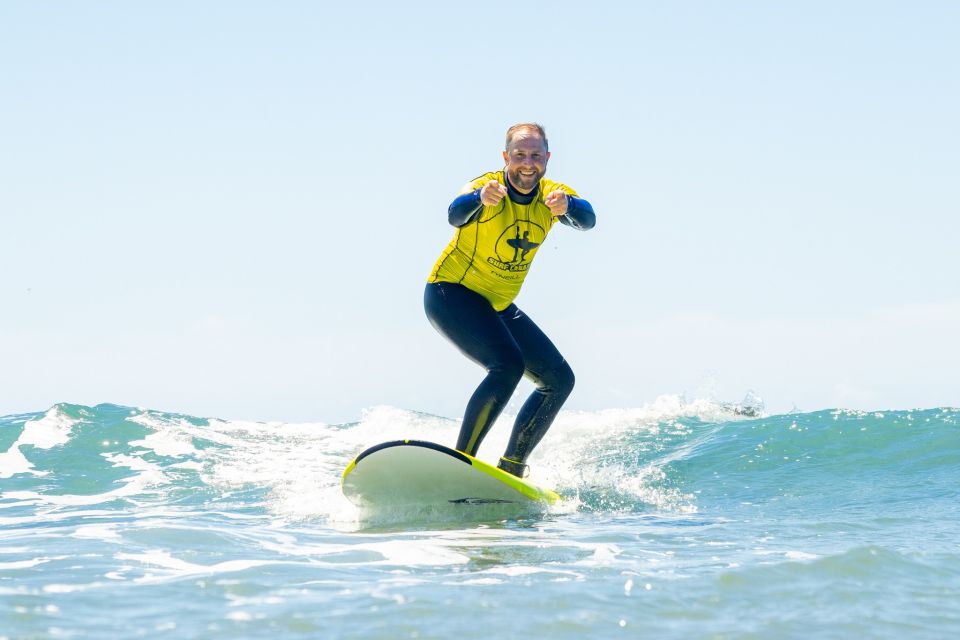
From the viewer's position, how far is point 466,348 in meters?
6.88

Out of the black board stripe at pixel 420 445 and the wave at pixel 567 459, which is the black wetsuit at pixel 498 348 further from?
the wave at pixel 567 459

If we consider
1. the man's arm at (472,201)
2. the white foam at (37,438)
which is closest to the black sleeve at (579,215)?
the man's arm at (472,201)

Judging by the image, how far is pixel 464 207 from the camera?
639 cm

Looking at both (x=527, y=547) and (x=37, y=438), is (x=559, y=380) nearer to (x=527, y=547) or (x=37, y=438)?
(x=527, y=547)

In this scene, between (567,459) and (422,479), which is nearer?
(422,479)

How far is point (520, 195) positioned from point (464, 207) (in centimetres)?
50

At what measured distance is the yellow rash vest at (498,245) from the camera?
6676mm

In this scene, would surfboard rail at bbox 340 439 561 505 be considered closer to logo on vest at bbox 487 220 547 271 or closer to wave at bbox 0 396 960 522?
wave at bbox 0 396 960 522

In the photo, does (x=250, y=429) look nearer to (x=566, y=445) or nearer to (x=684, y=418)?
(x=566, y=445)

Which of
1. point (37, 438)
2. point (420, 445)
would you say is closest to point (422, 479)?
point (420, 445)

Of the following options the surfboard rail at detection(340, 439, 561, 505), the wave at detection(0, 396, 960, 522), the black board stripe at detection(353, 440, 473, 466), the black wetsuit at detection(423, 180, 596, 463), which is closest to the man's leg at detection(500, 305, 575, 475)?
the black wetsuit at detection(423, 180, 596, 463)

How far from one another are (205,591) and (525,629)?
1.46 m

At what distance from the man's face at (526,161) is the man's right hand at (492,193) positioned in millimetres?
425

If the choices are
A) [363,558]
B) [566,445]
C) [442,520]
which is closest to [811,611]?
[363,558]
